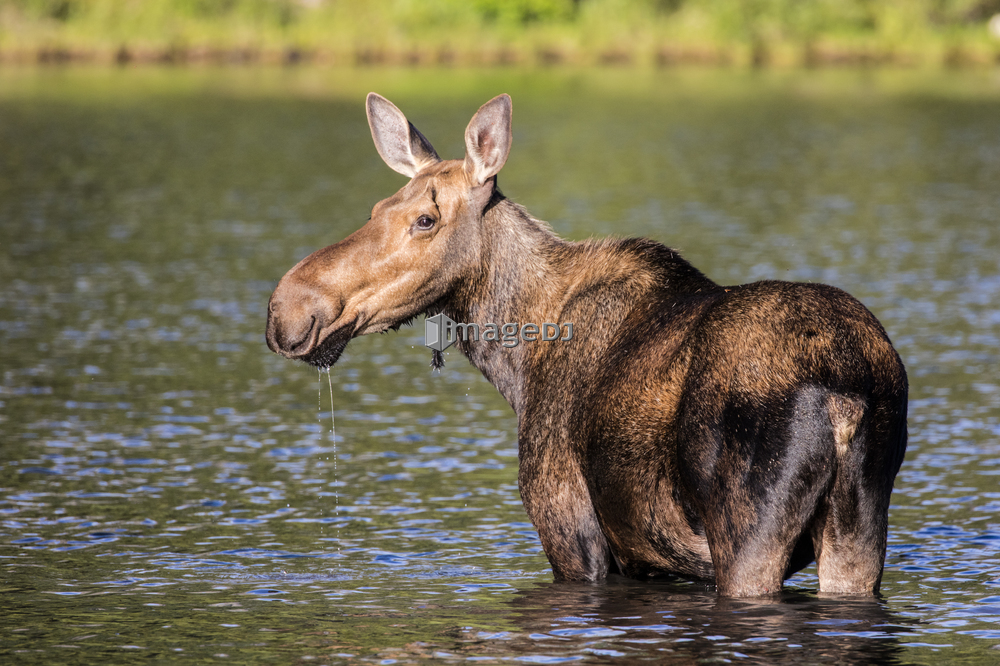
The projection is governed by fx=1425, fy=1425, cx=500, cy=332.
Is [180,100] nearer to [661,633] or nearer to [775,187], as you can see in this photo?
[775,187]

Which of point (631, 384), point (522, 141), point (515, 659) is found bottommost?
point (515, 659)

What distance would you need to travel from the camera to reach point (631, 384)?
8.41 metres

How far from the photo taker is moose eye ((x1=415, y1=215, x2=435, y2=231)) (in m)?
9.44

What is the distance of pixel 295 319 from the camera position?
9.05 meters

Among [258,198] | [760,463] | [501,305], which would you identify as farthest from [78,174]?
[760,463]

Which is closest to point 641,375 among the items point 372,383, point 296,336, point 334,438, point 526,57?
point 296,336

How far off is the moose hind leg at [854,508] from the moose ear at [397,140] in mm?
3691

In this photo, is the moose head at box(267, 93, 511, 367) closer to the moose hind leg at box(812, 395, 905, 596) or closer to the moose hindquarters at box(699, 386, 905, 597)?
the moose hindquarters at box(699, 386, 905, 597)

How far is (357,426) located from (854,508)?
365 inches

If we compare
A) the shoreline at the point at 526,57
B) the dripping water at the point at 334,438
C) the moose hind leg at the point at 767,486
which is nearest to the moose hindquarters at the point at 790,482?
the moose hind leg at the point at 767,486

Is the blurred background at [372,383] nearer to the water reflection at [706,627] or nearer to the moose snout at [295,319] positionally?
the water reflection at [706,627]

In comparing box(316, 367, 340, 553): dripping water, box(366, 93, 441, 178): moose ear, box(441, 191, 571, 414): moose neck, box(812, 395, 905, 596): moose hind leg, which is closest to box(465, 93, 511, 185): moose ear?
box(441, 191, 571, 414): moose neck

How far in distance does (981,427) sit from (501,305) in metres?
7.83

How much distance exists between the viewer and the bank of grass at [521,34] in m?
82.3
